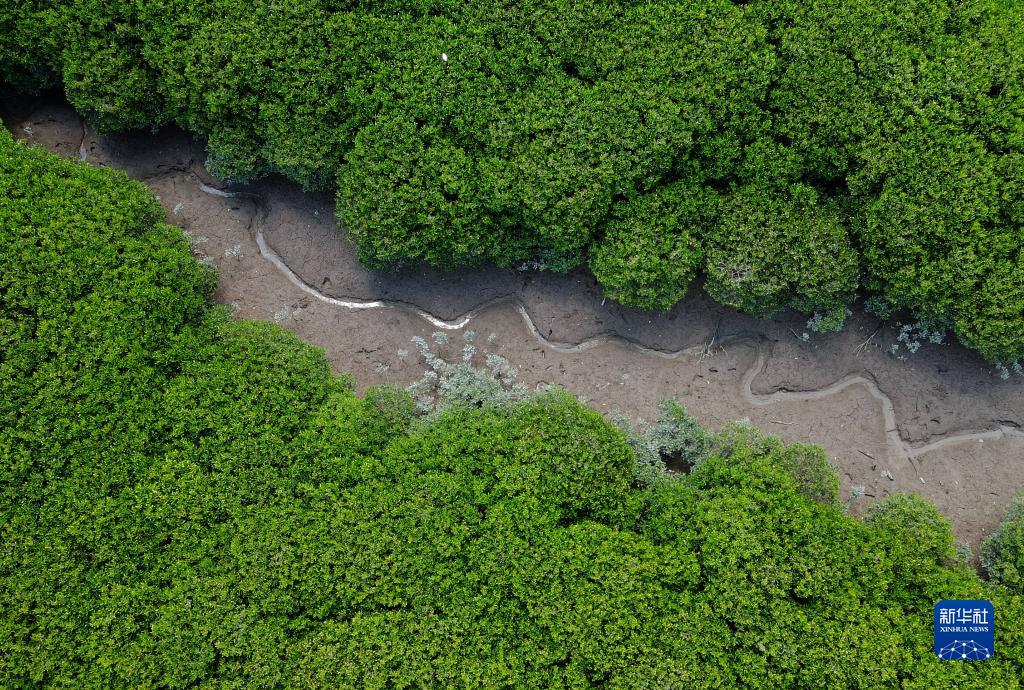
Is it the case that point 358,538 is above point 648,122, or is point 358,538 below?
below

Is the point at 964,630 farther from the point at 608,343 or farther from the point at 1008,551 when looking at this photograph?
the point at 608,343

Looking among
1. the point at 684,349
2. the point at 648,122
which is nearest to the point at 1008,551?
the point at 684,349

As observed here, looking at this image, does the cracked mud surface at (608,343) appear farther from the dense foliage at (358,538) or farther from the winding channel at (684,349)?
the dense foliage at (358,538)

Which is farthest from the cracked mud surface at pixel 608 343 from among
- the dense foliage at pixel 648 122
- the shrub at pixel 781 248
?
the shrub at pixel 781 248

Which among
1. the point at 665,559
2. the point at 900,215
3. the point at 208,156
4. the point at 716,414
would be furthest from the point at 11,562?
the point at 900,215

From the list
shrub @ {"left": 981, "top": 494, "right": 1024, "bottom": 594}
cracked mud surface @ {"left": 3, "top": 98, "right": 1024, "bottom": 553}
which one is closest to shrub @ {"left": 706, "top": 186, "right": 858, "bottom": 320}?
cracked mud surface @ {"left": 3, "top": 98, "right": 1024, "bottom": 553}

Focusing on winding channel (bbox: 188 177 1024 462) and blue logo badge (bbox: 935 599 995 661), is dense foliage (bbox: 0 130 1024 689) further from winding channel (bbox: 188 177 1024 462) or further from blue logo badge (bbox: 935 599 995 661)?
winding channel (bbox: 188 177 1024 462)
